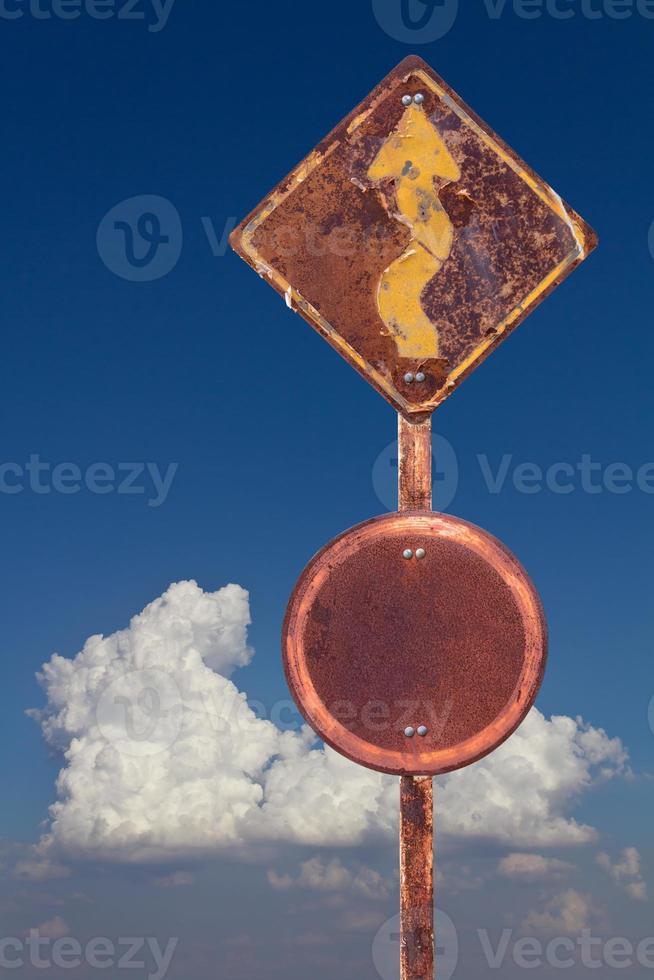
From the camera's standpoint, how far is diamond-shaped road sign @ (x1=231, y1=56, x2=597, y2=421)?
15.3 feet

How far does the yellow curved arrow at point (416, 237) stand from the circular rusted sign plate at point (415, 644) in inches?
32.2

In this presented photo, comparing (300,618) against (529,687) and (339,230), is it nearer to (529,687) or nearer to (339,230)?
(529,687)

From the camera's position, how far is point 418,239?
466cm

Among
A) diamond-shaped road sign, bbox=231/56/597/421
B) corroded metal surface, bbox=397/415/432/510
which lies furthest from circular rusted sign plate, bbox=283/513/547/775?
diamond-shaped road sign, bbox=231/56/597/421

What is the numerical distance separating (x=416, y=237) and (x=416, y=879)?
2.68 metres

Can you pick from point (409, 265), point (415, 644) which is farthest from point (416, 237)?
point (415, 644)

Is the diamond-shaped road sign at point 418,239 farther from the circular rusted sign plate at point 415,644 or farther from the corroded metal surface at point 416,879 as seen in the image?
the corroded metal surface at point 416,879

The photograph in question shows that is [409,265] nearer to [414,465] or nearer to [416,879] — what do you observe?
[414,465]

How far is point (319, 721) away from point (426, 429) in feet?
4.31

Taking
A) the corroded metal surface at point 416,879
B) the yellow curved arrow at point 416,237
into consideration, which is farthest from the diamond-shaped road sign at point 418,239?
the corroded metal surface at point 416,879

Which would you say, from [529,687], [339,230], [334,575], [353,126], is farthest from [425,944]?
[353,126]

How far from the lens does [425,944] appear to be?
4441 mm

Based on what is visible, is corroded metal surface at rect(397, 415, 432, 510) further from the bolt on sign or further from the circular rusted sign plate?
the circular rusted sign plate

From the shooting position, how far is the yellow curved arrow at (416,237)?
466 cm
